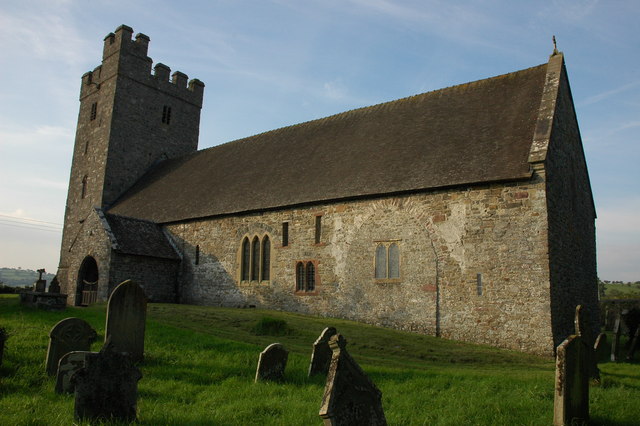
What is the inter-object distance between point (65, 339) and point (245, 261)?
44.6 ft

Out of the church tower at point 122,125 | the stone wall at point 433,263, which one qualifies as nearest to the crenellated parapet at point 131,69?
the church tower at point 122,125

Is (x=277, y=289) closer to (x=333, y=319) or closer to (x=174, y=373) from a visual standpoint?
(x=333, y=319)

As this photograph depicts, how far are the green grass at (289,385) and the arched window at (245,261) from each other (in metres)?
7.89

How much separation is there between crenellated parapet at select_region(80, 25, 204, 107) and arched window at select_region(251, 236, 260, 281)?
17853 millimetres

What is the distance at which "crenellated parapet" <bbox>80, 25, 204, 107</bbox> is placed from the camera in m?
32.9

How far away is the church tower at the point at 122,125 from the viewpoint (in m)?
32.3

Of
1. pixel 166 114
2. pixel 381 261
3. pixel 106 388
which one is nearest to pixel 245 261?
pixel 381 261

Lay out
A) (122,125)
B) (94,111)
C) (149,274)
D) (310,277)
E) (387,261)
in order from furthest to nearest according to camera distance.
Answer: (94,111) < (122,125) < (149,274) < (310,277) < (387,261)

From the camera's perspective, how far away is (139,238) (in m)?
23.5

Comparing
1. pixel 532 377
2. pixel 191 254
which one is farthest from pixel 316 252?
pixel 532 377

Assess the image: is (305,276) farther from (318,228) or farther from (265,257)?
(265,257)

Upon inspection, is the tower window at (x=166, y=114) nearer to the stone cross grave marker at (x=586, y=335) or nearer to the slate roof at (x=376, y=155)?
the slate roof at (x=376, y=155)

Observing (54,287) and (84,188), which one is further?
(84,188)

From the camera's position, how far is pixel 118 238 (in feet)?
73.4
